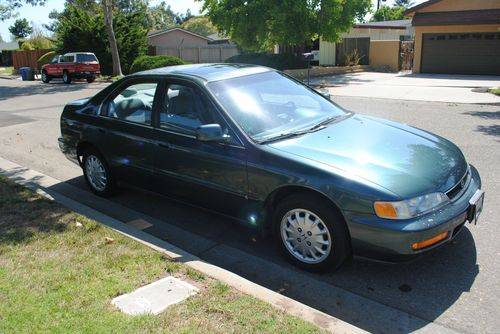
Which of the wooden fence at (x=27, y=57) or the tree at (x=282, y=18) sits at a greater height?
the tree at (x=282, y=18)

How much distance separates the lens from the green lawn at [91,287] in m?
3.01

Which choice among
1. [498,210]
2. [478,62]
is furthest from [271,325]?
[478,62]

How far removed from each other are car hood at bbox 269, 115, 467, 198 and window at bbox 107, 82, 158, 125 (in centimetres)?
172

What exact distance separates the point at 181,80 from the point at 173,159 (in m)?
0.80

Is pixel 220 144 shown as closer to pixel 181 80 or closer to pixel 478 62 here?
pixel 181 80

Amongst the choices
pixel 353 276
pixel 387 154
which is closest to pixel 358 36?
pixel 387 154

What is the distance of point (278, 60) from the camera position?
25.7 metres

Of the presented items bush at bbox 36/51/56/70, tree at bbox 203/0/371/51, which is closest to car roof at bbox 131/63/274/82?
tree at bbox 203/0/371/51

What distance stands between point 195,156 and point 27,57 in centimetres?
4230

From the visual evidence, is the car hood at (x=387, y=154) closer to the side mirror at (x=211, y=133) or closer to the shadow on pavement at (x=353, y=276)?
the side mirror at (x=211, y=133)

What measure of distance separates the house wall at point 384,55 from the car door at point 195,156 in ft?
88.5

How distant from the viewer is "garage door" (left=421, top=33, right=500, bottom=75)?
24.7m

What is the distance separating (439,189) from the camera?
3.59 meters

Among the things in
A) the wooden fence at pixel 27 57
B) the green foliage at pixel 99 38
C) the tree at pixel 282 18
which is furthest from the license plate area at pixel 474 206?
the wooden fence at pixel 27 57
